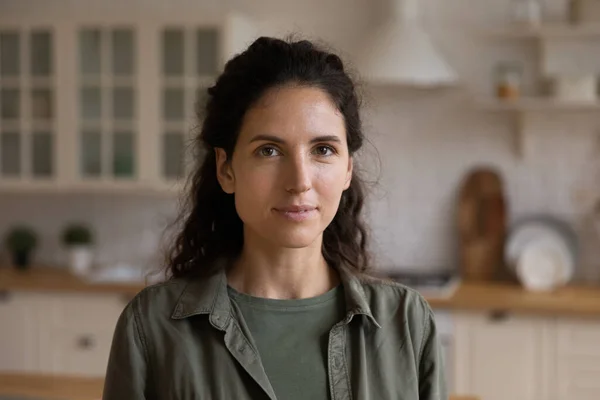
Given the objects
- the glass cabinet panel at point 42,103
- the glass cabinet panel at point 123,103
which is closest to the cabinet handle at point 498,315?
the glass cabinet panel at point 123,103

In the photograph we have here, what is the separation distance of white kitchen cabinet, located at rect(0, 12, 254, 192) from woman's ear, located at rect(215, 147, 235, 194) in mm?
2684

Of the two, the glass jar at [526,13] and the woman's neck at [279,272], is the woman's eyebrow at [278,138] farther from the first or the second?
the glass jar at [526,13]

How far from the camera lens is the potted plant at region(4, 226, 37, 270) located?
4.59 m

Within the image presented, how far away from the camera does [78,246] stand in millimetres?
4520

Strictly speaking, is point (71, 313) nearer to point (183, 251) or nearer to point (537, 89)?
point (537, 89)

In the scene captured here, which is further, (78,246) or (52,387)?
(78,246)

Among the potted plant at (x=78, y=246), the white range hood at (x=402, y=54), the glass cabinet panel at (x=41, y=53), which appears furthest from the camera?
the potted plant at (x=78, y=246)

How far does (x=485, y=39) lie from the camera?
432 centimetres

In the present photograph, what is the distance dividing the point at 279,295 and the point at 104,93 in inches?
118

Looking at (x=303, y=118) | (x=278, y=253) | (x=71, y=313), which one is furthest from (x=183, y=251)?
(x=71, y=313)

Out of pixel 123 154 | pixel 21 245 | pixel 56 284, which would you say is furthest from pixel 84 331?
pixel 123 154

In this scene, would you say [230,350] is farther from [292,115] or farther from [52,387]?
Answer: [52,387]

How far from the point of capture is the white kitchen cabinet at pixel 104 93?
4301mm

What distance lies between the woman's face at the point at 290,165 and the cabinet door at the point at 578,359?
8.16 feet
